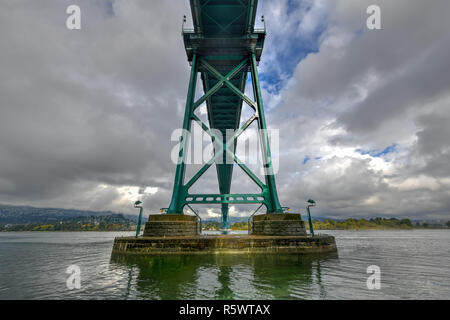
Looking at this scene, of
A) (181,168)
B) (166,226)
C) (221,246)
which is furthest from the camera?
(181,168)

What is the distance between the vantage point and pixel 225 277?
604 cm

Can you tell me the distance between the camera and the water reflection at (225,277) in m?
4.68

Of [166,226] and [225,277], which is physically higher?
[166,226]

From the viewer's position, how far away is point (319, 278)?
237 inches

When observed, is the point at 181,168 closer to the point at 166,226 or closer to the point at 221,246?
the point at 166,226

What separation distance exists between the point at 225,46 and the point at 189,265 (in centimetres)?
1585

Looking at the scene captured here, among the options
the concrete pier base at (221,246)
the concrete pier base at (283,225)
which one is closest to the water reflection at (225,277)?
the concrete pier base at (221,246)

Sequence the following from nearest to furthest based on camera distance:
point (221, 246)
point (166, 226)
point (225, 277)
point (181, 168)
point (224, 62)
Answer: point (225, 277) → point (221, 246) → point (166, 226) → point (181, 168) → point (224, 62)

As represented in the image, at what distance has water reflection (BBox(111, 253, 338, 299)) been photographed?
4.68 metres

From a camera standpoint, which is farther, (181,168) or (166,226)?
(181,168)

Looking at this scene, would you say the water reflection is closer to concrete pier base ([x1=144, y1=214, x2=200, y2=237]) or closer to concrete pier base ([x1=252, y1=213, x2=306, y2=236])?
concrete pier base ([x1=144, y1=214, x2=200, y2=237])

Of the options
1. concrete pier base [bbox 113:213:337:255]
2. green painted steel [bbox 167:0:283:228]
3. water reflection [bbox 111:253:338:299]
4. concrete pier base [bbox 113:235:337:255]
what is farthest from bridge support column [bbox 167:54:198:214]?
water reflection [bbox 111:253:338:299]

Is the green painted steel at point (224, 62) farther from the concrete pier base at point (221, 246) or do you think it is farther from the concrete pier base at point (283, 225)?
the concrete pier base at point (221, 246)

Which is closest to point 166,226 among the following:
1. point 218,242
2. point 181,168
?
point 218,242
